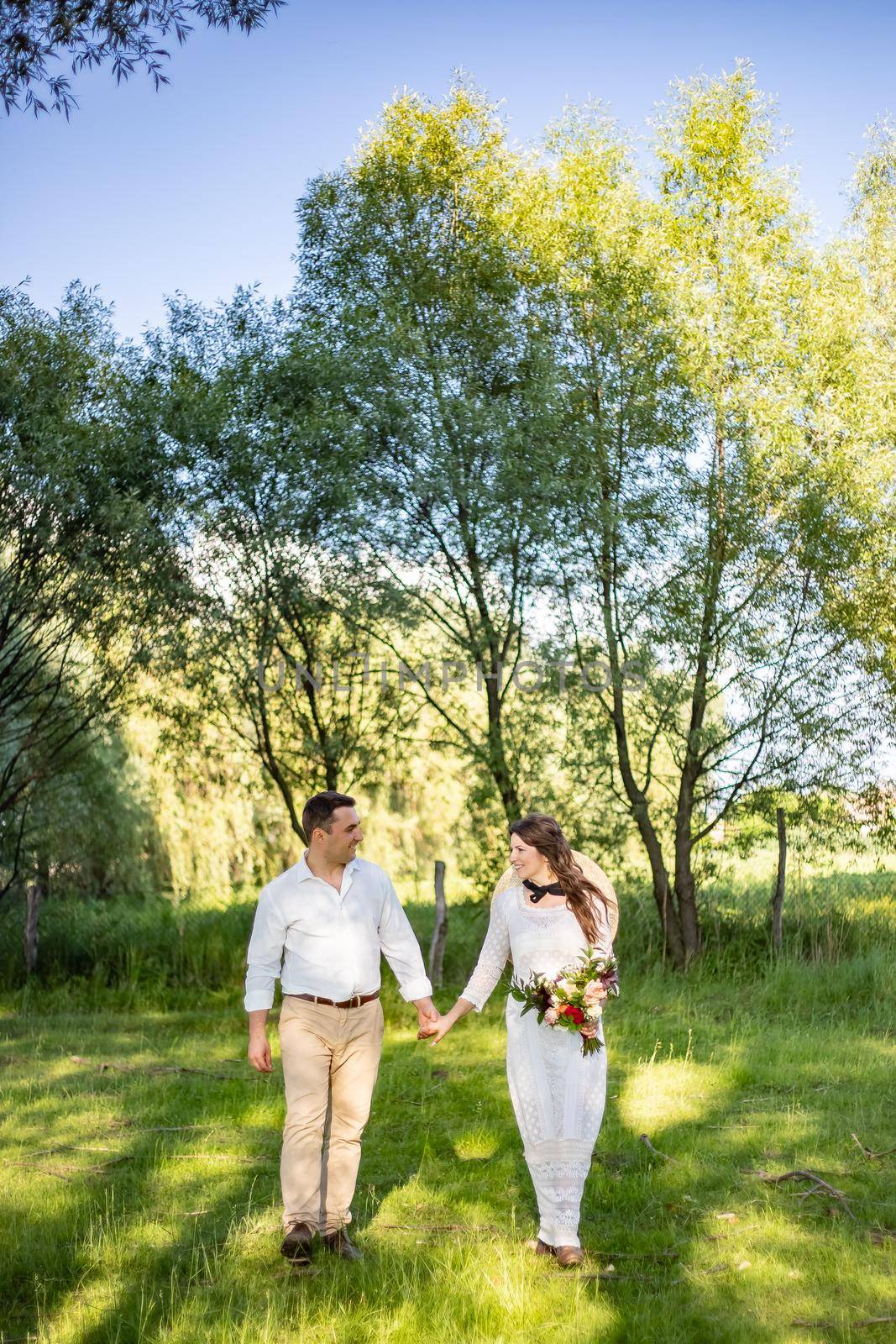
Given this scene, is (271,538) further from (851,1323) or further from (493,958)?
(851,1323)

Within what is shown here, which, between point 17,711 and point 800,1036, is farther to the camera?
point 17,711

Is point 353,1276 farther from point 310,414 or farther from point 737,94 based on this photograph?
point 737,94

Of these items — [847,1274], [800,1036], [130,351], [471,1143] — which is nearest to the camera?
[847,1274]

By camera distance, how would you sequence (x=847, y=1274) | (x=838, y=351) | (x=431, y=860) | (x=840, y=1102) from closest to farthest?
(x=847, y=1274), (x=840, y=1102), (x=838, y=351), (x=431, y=860)

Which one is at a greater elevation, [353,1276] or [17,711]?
[17,711]

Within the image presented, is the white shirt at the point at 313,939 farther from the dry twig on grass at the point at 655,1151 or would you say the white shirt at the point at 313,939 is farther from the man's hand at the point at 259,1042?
the dry twig on grass at the point at 655,1151

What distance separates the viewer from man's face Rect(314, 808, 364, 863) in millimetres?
5719

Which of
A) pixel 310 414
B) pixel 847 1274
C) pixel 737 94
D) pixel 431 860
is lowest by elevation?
pixel 847 1274

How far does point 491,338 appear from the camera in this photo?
16.2 meters

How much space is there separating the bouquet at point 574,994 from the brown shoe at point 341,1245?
1332mm

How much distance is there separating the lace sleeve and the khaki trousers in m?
0.55

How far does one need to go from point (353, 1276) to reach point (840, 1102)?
4.59 metres

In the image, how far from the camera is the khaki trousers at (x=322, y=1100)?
5.54 meters

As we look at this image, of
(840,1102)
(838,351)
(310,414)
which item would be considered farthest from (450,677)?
(840,1102)
